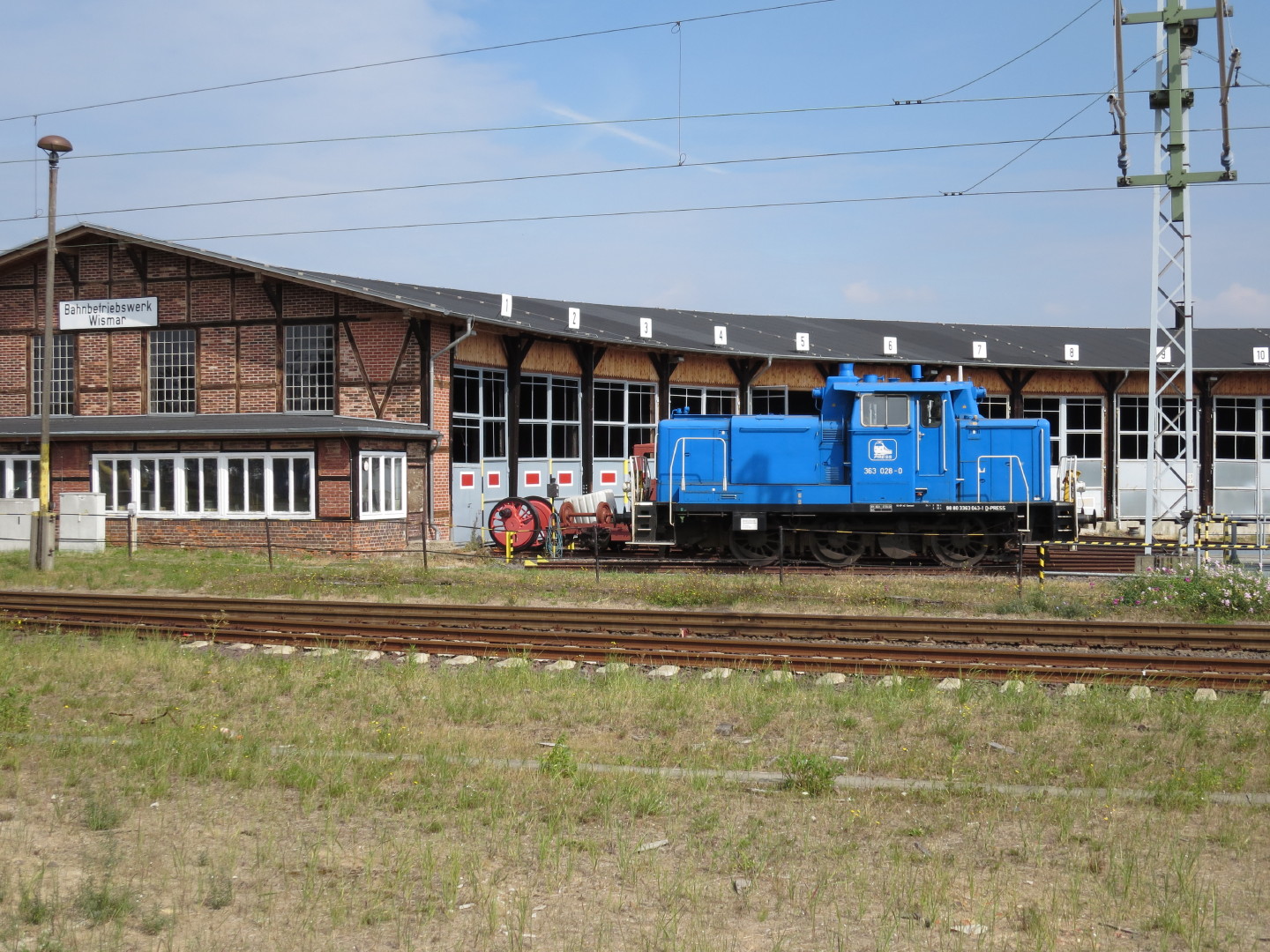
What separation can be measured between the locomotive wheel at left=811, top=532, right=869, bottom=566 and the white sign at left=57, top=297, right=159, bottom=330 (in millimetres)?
17805

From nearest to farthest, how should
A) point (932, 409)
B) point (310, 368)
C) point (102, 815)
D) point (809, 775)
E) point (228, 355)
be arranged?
point (102, 815) < point (809, 775) < point (932, 409) < point (310, 368) < point (228, 355)

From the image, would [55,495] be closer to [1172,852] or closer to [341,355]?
[341,355]

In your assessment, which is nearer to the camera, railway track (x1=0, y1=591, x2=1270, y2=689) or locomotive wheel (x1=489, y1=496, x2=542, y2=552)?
railway track (x1=0, y1=591, x2=1270, y2=689)

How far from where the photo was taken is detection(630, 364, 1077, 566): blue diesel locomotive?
2172 centimetres

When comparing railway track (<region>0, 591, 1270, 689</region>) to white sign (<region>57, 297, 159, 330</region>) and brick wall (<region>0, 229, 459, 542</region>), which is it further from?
white sign (<region>57, 297, 159, 330</region>)

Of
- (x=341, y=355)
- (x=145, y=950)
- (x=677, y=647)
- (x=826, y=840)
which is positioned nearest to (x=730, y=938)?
(x=826, y=840)

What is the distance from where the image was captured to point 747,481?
73.2 feet

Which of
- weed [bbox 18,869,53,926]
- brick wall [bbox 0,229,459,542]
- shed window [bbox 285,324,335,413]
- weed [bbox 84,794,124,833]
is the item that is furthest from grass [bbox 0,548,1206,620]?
weed [bbox 18,869,53,926]

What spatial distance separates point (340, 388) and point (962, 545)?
14.8 metres

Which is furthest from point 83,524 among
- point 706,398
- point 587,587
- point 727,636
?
point 706,398

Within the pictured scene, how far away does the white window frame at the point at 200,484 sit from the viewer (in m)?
25.1

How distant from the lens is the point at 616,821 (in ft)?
23.2

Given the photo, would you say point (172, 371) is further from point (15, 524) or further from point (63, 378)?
point (15, 524)

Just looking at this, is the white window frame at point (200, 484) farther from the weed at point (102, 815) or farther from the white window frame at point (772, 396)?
the weed at point (102, 815)
